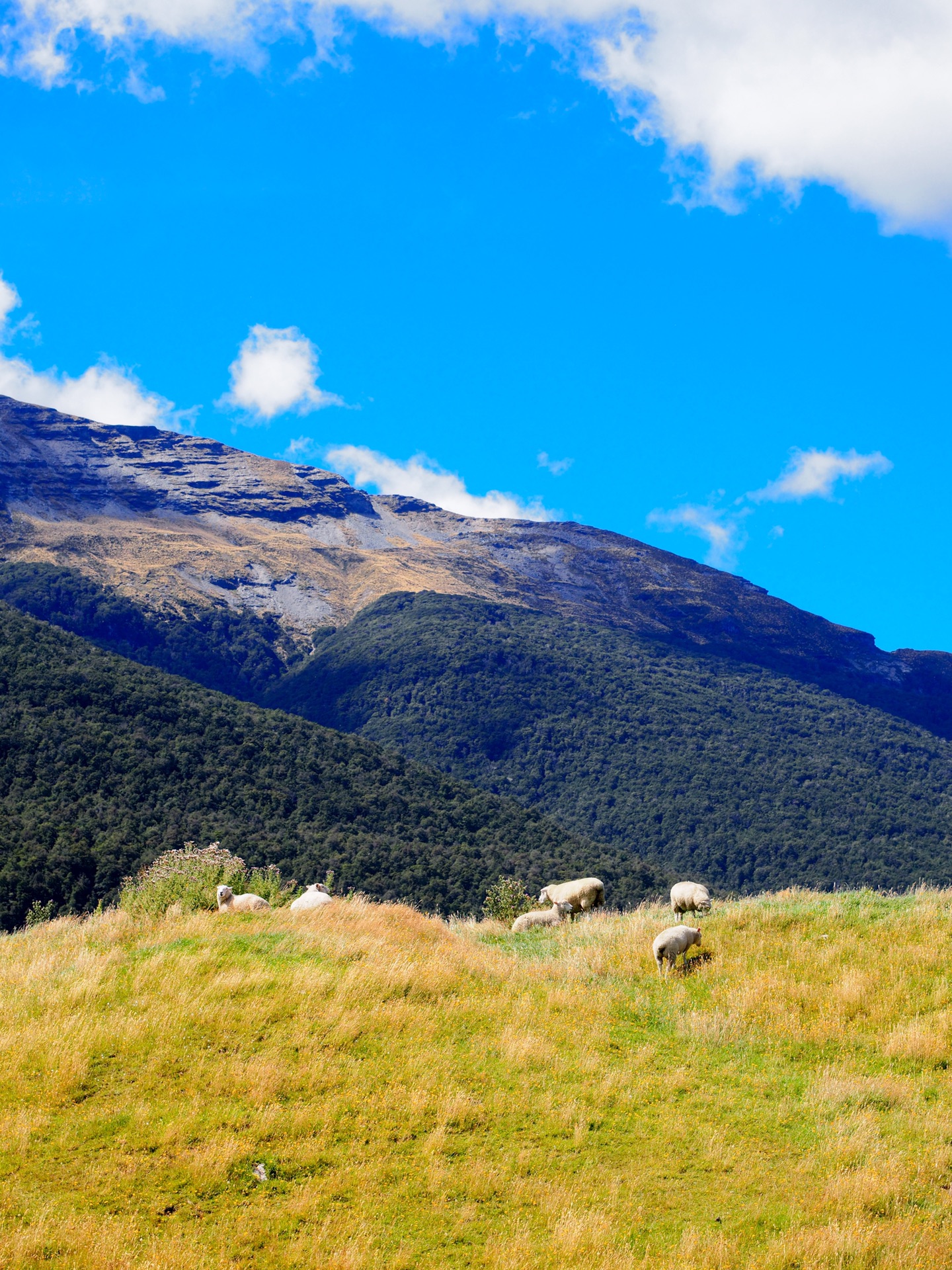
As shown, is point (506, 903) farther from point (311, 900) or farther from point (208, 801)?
point (208, 801)

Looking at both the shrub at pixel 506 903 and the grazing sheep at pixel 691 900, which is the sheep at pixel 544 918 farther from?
the grazing sheep at pixel 691 900

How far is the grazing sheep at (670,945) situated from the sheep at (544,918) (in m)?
4.91

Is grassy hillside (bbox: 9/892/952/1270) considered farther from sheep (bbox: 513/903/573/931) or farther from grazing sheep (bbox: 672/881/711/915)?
sheep (bbox: 513/903/573/931)

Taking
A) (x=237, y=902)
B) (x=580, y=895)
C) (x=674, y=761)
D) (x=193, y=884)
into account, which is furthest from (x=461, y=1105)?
(x=674, y=761)

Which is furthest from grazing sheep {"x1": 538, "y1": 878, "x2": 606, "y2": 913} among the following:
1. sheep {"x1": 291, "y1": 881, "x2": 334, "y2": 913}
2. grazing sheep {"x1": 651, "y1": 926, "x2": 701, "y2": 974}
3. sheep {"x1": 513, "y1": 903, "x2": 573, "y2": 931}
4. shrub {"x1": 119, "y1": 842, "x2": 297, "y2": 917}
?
shrub {"x1": 119, "y1": 842, "x2": 297, "y2": 917}

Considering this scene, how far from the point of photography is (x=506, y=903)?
23.2m

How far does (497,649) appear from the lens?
199375 mm

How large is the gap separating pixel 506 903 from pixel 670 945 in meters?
9.32

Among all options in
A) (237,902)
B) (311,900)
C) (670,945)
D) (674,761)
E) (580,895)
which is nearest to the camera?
(670,945)

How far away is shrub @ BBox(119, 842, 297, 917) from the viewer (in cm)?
1730

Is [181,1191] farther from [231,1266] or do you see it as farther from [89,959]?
[89,959]

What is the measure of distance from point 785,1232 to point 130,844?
6332 cm

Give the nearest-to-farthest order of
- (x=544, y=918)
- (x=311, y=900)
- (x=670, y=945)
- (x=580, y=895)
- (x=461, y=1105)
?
(x=461, y=1105), (x=670, y=945), (x=311, y=900), (x=544, y=918), (x=580, y=895)

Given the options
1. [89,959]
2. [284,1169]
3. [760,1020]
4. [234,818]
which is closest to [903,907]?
[760,1020]
